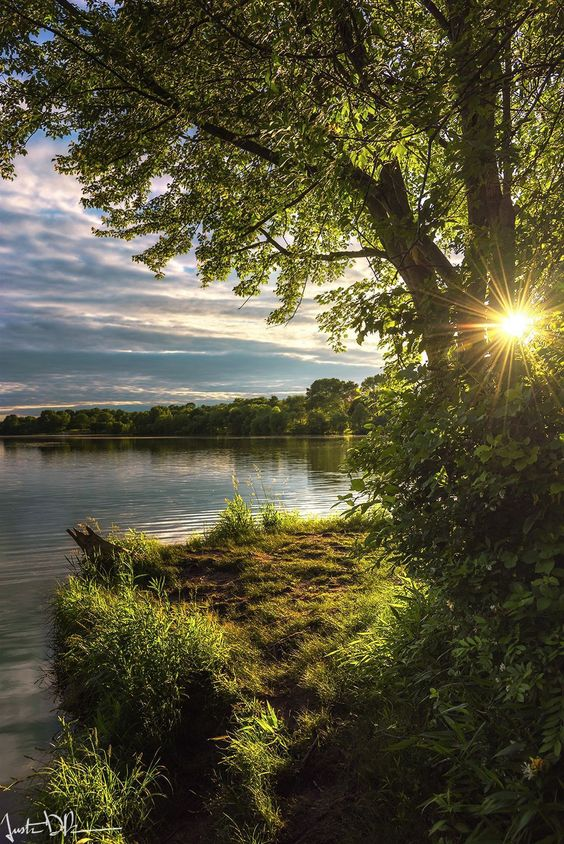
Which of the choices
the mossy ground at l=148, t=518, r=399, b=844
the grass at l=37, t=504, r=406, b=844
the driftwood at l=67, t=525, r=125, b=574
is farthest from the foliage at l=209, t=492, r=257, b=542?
the grass at l=37, t=504, r=406, b=844

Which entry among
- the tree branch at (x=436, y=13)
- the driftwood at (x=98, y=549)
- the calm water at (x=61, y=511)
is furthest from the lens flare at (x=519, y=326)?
the driftwood at (x=98, y=549)

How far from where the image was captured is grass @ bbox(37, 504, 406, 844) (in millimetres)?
3582

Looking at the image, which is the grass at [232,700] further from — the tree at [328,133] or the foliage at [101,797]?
the tree at [328,133]

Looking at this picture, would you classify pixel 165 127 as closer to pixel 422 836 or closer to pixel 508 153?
pixel 508 153

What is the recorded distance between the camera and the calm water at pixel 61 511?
6129 millimetres

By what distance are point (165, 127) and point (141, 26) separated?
7.61 ft

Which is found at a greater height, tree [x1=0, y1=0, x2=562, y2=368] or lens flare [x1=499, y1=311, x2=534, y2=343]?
tree [x1=0, y1=0, x2=562, y2=368]

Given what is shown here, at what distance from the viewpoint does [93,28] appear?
256 inches

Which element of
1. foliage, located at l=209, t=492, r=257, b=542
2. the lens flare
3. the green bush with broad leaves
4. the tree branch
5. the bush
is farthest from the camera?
foliage, located at l=209, t=492, r=257, b=542

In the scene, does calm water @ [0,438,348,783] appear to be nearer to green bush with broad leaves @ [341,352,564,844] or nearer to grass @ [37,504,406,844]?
grass @ [37,504,406,844]

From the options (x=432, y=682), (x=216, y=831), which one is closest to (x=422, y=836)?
(x=432, y=682)

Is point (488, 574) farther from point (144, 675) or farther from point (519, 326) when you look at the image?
point (144, 675)

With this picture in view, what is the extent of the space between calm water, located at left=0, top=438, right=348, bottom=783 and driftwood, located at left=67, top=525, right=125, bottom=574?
1226 mm

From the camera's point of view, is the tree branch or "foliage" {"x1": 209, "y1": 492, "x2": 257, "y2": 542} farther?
"foliage" {"x1": 209, "y1": 492, "x2": 257, "y2": 542}
